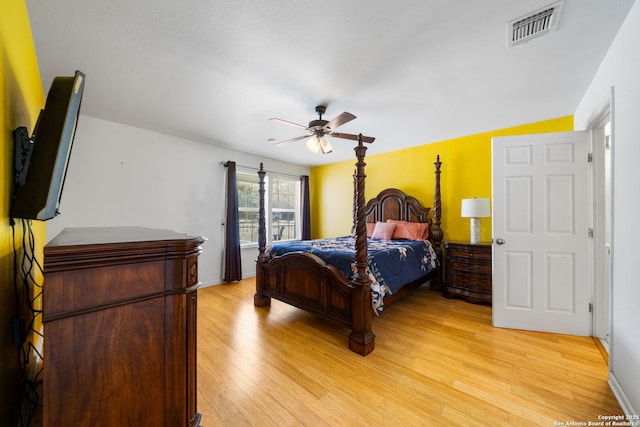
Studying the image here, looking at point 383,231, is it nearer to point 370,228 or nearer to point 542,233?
point 370,228

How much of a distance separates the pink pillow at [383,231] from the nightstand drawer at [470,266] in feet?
3.22

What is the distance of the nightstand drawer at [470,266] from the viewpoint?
3.11 m

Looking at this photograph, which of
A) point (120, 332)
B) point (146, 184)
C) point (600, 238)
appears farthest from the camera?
point (146, 184)

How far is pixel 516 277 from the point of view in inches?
99.0

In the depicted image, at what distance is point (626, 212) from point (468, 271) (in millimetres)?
1906

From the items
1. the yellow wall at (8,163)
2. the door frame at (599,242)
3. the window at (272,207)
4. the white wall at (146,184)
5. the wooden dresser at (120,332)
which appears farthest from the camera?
the window at (272,207)

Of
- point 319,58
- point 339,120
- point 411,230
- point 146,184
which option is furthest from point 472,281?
point 146,184

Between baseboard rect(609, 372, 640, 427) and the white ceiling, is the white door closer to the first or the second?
the white ceiling

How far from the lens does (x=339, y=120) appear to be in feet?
7.75

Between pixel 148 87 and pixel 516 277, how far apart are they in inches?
166

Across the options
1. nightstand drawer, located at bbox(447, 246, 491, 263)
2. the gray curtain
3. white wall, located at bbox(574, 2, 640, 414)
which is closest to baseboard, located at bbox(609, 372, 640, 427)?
white wall, located at bbox(574, 2, 640, 414)

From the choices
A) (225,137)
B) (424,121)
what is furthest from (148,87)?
(424,121)

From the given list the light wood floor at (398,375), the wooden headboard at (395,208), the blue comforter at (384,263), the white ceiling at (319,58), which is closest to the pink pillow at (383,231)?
the wooden headboard at (395,208)

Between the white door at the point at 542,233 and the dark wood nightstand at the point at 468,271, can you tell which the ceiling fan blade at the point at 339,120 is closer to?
the white door at the point at 542,233
